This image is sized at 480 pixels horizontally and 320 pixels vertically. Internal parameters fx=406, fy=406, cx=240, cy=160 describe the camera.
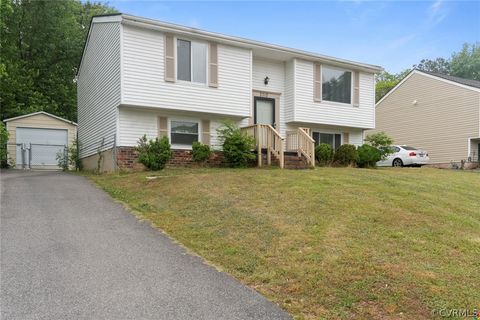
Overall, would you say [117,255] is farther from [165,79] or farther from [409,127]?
[409,127]

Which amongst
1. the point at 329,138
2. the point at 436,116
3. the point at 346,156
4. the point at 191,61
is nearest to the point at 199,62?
the point at 191,61

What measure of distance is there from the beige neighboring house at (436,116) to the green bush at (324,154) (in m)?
11.1

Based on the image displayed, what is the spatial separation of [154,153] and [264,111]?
19.0ft

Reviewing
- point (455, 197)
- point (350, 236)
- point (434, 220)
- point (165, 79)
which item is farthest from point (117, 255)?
point (165, 79)

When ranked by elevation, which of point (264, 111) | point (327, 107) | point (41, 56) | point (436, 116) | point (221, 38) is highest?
point (41, 56)

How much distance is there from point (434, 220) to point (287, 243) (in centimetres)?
271

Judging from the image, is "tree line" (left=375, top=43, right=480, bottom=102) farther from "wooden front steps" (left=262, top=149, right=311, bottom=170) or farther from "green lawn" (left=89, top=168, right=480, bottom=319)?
"green lawn" (left=89, top=168, right=480, bottom=319)

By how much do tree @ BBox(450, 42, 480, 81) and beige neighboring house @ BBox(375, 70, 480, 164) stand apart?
26729mm

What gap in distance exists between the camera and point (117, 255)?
5.26m

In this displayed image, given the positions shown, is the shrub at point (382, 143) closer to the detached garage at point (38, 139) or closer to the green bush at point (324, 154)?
the green bush at point (324, 154)

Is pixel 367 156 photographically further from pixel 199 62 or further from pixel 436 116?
pixel 436 116

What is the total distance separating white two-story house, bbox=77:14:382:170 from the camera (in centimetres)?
1349

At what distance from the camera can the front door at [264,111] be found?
16.7m

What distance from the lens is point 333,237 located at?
18.8ft
